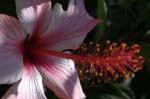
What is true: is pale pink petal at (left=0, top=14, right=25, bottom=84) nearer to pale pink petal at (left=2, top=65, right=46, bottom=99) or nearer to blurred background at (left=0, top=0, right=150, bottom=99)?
pale pink petal at (left=2, top=65, right=46, bottom=99)

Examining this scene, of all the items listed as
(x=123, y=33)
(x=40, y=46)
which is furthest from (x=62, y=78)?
(x=123, y=33)

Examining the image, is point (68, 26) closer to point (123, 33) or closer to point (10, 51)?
point (10, 51)

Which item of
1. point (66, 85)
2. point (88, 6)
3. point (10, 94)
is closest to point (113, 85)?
point (88, 6)

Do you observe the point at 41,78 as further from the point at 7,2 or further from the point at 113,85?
the point at 113,85

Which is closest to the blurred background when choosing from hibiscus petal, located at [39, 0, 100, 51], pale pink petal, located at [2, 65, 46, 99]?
hibiscus petal, located at [39, 0, 100, 51]

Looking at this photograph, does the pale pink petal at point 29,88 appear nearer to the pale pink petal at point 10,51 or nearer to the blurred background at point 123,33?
the pale pink petal at point 10,51

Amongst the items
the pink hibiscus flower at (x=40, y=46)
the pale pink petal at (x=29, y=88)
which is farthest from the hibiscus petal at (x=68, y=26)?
the pale pink petal at (x=29, y=88)
